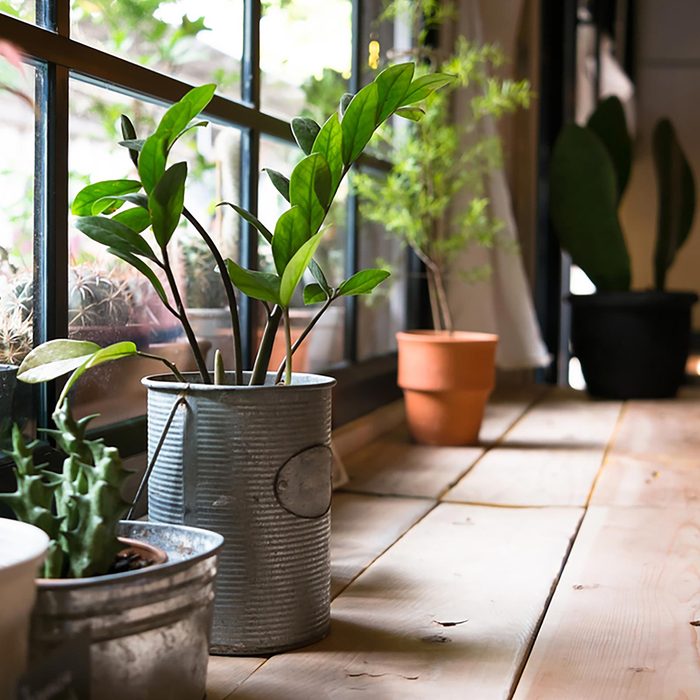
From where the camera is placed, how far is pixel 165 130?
105 centimetres

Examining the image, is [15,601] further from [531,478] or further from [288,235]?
[531,478]

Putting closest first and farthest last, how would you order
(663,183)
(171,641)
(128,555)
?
(171,641) < (128,555) < (663,183)

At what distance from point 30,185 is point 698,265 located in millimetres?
→ 6329

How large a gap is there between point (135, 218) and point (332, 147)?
0.24 m

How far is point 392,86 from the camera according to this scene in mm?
1167

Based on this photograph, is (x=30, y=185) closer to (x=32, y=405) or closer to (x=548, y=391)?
(x=32, y=405)

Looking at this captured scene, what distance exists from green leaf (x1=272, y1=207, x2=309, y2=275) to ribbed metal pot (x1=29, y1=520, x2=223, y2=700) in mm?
353

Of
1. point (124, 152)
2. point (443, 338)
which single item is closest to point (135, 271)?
point (124, 152)

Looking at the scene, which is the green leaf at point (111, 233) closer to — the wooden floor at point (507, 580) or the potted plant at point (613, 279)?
the wooden floor at point (507, 580)

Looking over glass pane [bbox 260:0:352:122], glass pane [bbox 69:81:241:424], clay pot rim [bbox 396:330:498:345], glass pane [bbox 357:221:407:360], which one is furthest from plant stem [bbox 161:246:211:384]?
glass pane [bbox 357:221:407:360]

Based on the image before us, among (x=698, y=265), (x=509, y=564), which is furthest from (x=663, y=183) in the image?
(x=698, y=265)

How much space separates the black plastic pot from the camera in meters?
3.51

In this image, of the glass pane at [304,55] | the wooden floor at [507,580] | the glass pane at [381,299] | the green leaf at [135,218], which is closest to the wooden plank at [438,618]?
the wooden floor at [507,580]

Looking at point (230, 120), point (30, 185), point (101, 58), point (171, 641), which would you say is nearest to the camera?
point (171, 641)
